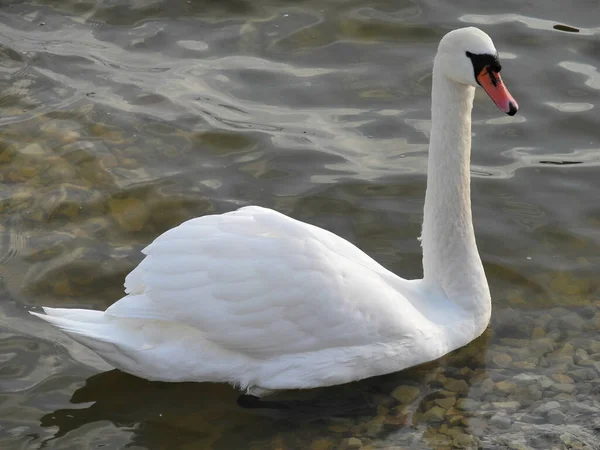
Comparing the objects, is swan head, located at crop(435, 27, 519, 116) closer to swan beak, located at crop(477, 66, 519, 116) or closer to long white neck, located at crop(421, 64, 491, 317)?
swan beak, located at crop(477, 66, 519, 116)

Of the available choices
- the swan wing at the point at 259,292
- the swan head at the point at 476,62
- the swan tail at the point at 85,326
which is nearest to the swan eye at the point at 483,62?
the swan head at the point at 476,62

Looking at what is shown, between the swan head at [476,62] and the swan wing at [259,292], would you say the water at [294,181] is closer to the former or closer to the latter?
the swan wing at [259,292]

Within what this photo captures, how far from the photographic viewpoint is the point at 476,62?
5902 millimetres

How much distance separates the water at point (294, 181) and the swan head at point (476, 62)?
1.68 meters

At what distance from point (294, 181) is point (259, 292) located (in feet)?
8.48

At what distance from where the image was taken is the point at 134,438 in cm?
578

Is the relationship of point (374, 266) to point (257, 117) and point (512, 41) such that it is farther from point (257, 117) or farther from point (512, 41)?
point (512, 41)

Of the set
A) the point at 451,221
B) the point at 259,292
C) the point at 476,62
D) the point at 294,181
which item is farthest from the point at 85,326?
the point at 294,181

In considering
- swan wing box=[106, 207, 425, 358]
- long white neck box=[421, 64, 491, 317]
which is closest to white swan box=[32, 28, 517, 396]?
swan wing box=[106, 207, 425, 358]

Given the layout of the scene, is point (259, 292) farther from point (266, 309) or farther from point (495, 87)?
point (495, 87)

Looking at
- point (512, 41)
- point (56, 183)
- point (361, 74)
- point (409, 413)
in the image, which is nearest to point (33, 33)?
point (56, 183)

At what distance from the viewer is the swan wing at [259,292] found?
5.71m

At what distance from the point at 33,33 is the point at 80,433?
17.6 feet

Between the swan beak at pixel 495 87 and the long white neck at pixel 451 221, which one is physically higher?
the swan beak at pixel 495 87
